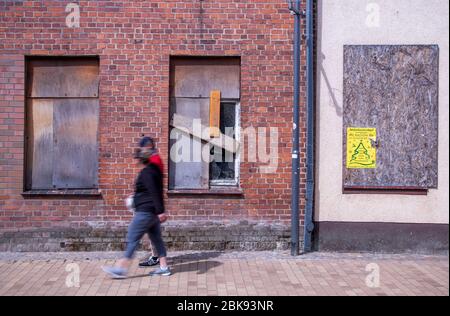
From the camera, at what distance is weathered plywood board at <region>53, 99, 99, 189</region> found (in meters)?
9.12

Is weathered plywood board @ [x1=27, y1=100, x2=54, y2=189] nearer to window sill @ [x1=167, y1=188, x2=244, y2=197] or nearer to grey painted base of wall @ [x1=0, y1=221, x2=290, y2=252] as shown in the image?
grey painted base of wall @ [x1=0, y1=221, x2=290, y2=252]

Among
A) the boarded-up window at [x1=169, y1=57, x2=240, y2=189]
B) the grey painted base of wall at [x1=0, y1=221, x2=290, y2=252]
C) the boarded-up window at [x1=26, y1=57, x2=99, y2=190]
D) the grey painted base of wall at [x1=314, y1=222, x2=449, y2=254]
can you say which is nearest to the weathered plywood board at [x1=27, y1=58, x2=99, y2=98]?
the boarded-up window at [x1=26, y1=57, x2=99, y2=190]

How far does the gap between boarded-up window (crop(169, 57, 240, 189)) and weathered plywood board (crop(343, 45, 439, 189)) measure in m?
1.90

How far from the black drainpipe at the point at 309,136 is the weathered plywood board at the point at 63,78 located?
133 inches

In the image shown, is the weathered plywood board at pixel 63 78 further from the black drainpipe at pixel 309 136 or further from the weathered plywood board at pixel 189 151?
the black drainpipe at pixel 309 136

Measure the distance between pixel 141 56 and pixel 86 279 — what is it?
3.59 metres

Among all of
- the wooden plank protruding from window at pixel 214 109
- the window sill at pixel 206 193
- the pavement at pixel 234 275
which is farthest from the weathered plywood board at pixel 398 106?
the wooden plank protruding from window at pixel 214 109

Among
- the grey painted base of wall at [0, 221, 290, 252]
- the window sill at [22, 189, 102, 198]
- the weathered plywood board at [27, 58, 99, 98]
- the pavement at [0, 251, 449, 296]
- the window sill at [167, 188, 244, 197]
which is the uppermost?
the weathered plywood board at [27, 58, 99, 98]

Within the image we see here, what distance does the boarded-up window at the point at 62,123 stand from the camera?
29.9 feet

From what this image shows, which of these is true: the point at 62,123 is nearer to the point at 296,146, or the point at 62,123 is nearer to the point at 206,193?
the point at 206,193

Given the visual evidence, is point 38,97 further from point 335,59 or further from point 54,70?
point 335,59

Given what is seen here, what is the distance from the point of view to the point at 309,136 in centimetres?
889

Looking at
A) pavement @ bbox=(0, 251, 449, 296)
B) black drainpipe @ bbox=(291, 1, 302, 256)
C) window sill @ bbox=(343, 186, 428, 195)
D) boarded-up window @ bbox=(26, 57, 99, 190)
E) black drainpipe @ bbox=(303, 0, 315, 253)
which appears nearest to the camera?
pavement @ bbox=(0, 251, 449, 296)

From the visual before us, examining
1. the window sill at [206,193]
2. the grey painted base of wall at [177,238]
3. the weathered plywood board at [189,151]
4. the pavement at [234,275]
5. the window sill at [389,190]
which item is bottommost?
the pavement at [234,275]
